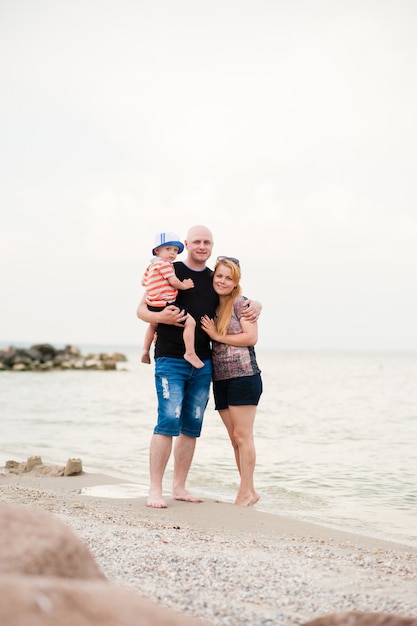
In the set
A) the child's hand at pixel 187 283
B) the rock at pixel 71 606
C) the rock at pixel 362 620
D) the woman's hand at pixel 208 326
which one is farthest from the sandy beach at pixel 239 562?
the child's hand at pixel 187 283

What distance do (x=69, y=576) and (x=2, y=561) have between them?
0.25m

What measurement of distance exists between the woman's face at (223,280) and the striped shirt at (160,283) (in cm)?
42

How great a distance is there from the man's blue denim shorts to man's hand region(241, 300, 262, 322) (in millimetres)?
521

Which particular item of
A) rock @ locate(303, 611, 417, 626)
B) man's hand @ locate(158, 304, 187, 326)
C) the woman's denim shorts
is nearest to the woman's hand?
man's hand @ locate(158, 304, 187, 326)

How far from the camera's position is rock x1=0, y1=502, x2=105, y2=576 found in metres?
2.49

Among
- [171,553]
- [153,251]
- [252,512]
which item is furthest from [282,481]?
[171,553]

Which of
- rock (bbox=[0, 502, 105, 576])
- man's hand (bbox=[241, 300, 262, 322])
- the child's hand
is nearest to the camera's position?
rock (bbox=[0, 502, 105, 576])

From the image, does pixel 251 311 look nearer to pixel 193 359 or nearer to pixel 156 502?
pixel 193 359

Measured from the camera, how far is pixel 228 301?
6012mm

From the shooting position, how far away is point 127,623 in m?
2.01

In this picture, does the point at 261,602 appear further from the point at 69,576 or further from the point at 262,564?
the point at 69,576

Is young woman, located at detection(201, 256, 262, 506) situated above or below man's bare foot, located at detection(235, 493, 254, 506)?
above

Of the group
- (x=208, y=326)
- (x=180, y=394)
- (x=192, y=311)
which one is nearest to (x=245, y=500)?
(x=180, y=394)

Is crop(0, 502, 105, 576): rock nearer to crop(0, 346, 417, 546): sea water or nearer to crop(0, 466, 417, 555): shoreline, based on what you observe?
crop(0, 466, 417, 555): shoreline
